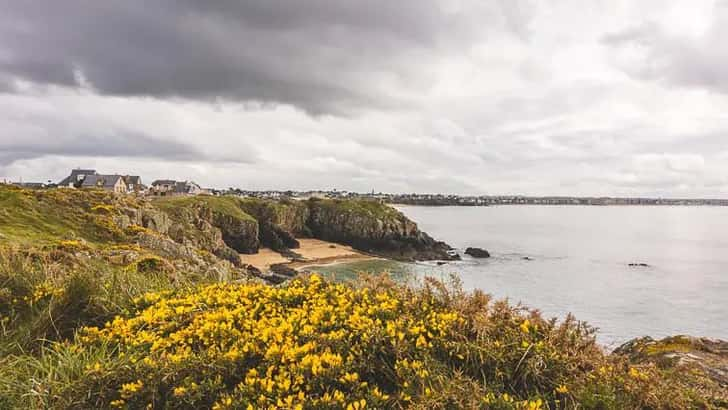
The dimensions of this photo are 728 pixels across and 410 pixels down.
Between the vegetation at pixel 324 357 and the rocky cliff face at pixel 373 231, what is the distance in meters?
55.5

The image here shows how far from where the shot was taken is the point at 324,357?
11.2 feet

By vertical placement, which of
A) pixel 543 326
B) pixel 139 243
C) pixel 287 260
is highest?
pixel 543 326

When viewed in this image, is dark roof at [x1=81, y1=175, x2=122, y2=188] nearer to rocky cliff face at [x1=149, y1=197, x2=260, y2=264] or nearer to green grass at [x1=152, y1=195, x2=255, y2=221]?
green grass at [x1=152, y1=195, x2=255, y2=221]

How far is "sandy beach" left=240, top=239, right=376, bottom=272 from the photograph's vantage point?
1991 inches

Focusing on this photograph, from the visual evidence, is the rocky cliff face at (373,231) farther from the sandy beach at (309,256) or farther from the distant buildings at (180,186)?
the distant buildings at (180,186)

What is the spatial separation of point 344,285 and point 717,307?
130ft

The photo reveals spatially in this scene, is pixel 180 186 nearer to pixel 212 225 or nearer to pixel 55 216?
pixel 212 225

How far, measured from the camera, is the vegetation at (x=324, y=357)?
328 cm

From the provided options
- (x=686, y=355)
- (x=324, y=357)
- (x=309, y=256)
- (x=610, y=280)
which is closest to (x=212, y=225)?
(x=309, y=256)

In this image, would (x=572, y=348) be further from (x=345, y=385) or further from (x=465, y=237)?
(x=465, y=237)

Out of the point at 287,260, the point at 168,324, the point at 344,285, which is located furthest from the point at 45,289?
the point at 287,260

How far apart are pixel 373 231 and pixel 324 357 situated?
64996 mm

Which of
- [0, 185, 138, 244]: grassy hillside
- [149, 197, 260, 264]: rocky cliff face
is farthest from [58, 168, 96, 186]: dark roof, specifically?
[0, 185, 138, 244]: grassy hillside

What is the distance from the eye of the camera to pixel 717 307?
108ft
